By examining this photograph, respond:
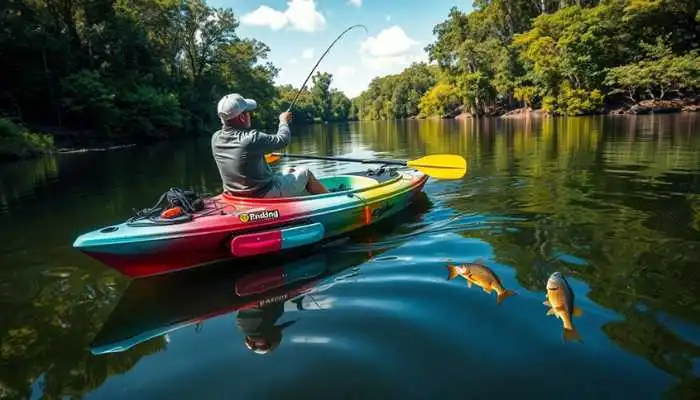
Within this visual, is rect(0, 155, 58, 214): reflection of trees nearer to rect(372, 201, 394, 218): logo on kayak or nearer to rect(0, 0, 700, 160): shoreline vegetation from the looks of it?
rect(0, 0, 700, 160): shoreline vegetation

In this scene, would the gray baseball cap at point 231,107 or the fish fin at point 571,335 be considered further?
the gray baseball cap at point 231,107

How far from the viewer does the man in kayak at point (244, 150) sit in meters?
4.82

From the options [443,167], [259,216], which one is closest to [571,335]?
[259,216]

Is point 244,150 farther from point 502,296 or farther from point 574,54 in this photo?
point 574,54

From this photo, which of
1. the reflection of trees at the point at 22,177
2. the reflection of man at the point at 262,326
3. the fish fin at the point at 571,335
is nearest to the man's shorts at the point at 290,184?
the reflection of man at the point at 262,326

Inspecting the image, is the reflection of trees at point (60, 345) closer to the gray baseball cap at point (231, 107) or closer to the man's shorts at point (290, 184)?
the man's shorts at point (290, 184)

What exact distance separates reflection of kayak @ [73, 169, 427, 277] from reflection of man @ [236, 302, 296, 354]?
3.08 ft

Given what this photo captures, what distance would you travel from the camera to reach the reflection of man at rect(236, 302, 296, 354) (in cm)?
327

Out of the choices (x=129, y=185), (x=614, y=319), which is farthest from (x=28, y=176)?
(x=614, y=319)

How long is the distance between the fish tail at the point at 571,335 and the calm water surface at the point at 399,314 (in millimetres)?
42

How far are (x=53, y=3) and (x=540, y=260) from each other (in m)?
33.5

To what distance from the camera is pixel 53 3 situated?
27.9 meters

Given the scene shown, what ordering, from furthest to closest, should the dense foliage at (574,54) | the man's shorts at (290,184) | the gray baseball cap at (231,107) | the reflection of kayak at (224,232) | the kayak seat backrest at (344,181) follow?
the dense foliage at (574,54) → the kayak seat backrest at (344,181) → the man's shorts at (290,184) → the gray baseball cap at (231,107) → the reflection of kayak at (224,232)

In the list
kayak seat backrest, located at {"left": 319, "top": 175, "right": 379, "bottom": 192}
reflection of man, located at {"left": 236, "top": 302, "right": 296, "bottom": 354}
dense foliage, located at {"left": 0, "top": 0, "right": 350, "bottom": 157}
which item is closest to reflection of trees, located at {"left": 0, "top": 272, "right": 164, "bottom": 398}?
reflection of man, located at {"left": 236, "top": 302, "right": 296, "bottom": 354}
